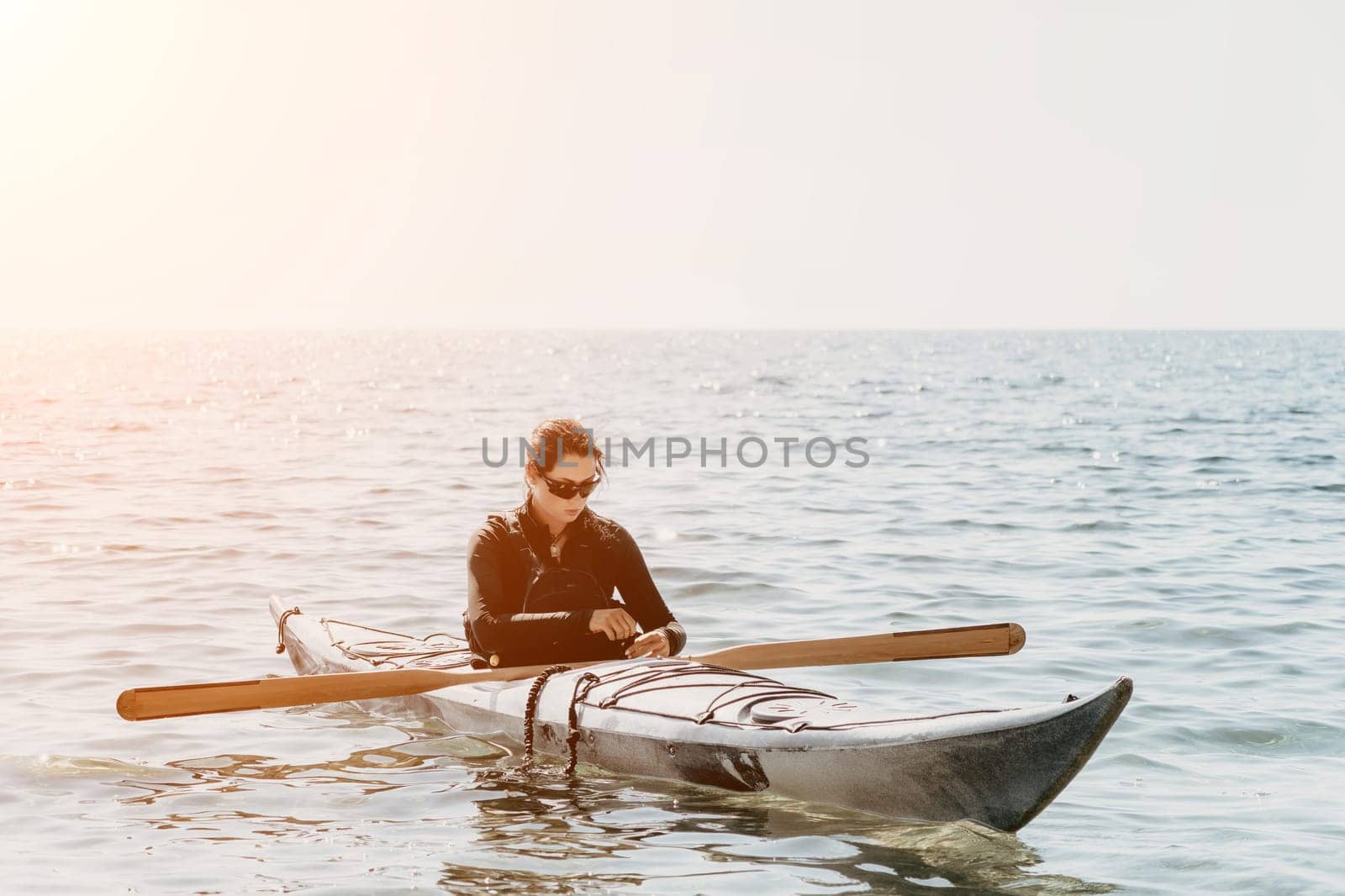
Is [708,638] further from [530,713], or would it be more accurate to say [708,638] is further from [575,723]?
[575,723]

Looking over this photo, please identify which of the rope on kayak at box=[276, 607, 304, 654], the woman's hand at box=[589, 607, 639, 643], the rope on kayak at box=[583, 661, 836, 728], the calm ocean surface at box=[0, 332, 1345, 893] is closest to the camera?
the calm ocean surface at box=[0, 332, 1345, 893]

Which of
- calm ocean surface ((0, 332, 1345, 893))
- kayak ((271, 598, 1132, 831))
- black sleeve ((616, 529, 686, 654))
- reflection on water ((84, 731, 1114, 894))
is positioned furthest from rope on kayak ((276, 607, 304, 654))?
black sleeve ((616, 529, 686, 654))

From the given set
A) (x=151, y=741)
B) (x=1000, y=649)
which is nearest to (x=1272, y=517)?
(x=1000, y=649)

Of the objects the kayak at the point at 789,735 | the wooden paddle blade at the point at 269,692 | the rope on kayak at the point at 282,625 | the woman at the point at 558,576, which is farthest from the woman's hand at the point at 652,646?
the rope on kayak at the point at 282,625

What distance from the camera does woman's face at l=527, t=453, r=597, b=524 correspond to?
6230mm

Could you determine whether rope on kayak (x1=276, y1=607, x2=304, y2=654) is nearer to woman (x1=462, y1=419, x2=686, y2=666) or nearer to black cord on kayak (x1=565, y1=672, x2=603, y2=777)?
woman (x1=462, y1=419, x2=686, y2=666)

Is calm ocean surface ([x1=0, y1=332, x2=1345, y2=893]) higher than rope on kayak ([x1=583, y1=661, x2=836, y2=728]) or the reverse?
the reverse

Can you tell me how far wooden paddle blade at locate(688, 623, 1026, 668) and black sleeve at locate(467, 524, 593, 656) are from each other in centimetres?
72

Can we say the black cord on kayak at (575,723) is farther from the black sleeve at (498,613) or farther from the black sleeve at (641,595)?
the black sleeve at (641,595)

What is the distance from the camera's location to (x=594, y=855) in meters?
5.24

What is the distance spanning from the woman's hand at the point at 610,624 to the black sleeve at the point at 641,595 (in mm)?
274

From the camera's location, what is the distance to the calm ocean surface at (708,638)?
5238 mm

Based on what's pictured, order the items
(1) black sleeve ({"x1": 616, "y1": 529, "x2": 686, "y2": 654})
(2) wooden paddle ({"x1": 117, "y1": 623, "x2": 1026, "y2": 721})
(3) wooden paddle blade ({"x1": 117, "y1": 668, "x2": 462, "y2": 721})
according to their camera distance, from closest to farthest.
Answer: (3) wooden paddle blade ({"x1": 117, "y1": 668, "x2": 462, "y2": 721}) < (2) wooden paddle ({"x1": 117, "y1": 623, "x2": 1026, "y2": 721}) < (1) black sleeve ({"x1": 616, "y1": 529, "x2": 686, "y2": 654})

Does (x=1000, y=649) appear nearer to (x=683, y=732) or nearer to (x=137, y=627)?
(x=683, y=732)
